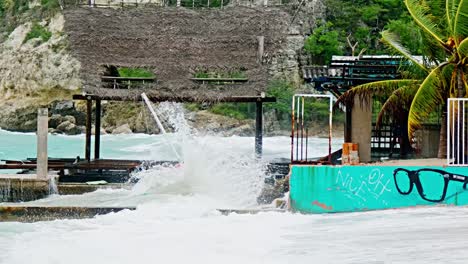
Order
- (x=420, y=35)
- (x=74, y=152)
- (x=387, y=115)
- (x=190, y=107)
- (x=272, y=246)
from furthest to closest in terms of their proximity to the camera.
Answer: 1. (x=190, y=107)
2. (x=74, y=152)
3. (x=387, y=115)
4. (x=420, y=35)
5. (x=272, y=246)

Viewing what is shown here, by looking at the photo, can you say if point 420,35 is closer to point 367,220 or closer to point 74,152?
point 367,220

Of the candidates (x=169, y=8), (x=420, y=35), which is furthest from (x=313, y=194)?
(x=169, y=8)

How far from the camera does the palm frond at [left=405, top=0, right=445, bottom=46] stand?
1698cm

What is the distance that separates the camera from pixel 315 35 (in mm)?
55875

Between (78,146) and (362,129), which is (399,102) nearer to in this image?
(362,129)

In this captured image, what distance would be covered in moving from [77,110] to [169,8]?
3292 cm

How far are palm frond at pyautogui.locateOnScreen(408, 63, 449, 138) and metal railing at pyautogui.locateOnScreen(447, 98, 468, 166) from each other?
0.94m

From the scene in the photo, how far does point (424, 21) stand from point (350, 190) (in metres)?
4.68

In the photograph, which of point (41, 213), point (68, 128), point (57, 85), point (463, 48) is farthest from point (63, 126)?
point (463, 48)

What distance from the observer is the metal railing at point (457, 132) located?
15383 millimetres

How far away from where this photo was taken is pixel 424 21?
1712 cm

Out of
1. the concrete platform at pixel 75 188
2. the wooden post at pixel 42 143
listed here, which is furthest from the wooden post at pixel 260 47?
the wooden post at pixel 42 143

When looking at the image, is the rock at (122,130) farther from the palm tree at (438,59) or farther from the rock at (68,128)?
the palm tree at (438,59)

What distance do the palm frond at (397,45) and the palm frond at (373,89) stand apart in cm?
48
